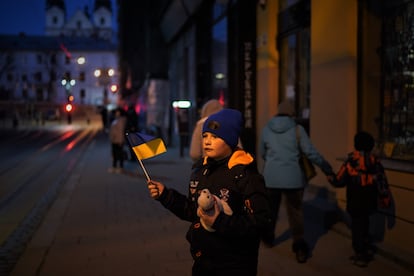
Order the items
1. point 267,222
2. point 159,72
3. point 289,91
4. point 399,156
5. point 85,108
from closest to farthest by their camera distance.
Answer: point 267,222 → point 399,156 → point 289,91 → point 159,72 → point 85,108

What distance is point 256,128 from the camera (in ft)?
41.1

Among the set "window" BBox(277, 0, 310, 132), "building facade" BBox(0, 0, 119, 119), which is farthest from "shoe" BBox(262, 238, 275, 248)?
"building facade" BBox(0, 0, 119, 119)

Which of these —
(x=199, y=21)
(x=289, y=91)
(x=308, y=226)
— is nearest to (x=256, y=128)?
(x=289, y=91)

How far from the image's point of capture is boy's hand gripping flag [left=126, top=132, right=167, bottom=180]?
11.4ft

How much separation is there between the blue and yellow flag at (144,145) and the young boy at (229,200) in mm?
254

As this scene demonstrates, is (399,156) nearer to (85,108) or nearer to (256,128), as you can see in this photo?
(256,128)

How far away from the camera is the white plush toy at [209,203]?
272cm

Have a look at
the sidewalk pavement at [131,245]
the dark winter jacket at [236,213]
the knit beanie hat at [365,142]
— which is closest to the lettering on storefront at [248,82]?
the sidewalk pavement at [131,245]

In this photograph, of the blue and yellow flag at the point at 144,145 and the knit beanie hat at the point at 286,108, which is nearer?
the blue and yellow flag at the point at 144,145

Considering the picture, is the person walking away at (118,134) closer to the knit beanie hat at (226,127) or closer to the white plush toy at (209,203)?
the knit beanie hat at (226,127)

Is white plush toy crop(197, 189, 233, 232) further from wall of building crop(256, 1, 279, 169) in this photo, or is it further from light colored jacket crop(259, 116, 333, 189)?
wall of building crop(256, 1, 279, 169)

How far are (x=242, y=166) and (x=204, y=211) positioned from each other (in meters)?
0.46

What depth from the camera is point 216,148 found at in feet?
10.6

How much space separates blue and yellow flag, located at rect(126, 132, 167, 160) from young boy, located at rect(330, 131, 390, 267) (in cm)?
269
